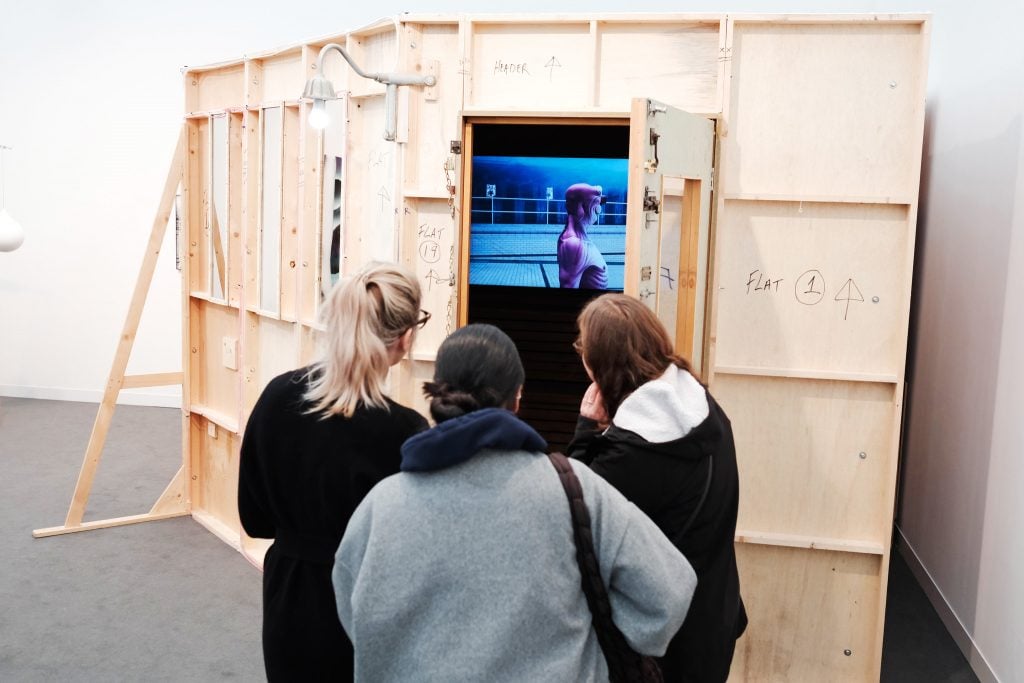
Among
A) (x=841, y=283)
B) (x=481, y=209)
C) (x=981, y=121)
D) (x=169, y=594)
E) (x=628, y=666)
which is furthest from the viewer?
(x=481, y=209)

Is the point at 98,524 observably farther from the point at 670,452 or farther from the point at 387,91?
the point at 670,452

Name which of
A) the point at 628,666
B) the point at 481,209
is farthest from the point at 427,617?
the point at 481,209

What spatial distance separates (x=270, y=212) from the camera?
586 cm

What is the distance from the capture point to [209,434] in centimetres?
667

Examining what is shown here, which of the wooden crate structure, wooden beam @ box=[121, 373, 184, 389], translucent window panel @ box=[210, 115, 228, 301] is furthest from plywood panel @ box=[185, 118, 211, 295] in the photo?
the wooden crate structure

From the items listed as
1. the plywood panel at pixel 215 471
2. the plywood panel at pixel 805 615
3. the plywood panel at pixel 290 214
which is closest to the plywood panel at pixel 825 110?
the plywood panel at pixel 805 615

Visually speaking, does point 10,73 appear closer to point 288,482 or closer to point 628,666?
point 288,482

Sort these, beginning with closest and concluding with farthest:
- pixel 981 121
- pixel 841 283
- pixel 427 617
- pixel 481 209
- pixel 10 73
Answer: pixel 427 617, pixel 841 283, pixel 981 121, pixel 481 209, pixel 10 73

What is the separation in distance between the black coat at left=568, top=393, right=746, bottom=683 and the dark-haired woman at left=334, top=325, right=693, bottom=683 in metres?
0.60

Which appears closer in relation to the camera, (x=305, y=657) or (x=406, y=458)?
(x=406, y=458)

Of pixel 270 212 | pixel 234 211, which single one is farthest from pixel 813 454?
pixel 234 211

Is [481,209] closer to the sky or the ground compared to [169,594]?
closer to the sky

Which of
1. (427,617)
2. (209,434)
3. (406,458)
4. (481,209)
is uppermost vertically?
(481,209)

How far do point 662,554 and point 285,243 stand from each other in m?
4.07
